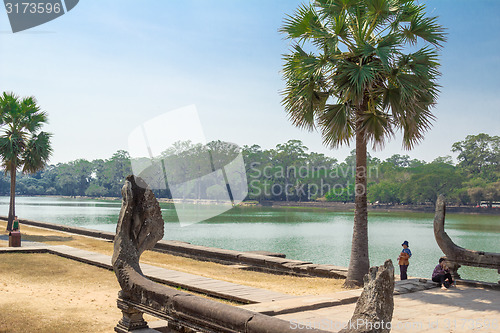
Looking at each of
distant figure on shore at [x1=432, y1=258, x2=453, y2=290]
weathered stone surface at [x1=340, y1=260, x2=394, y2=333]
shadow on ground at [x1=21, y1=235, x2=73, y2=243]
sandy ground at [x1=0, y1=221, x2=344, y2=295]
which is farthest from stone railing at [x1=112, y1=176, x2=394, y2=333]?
shadow on ground at [x1=21, y1=235, x2=73, y2=243]

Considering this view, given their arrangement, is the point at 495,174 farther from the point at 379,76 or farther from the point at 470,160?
the point at 379,76

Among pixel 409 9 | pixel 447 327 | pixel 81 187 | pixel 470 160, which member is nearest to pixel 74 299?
pixel 447 327

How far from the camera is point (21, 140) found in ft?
77.0

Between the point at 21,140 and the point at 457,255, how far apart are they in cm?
2130

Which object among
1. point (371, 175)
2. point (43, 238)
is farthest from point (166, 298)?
point (371, 175)

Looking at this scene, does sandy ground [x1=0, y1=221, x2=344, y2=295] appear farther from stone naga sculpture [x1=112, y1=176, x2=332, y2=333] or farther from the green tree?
the green tree

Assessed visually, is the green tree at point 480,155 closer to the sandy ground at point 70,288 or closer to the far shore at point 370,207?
the far shore at point 370,207

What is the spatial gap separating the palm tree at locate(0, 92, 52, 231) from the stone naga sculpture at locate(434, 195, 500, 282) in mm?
20145

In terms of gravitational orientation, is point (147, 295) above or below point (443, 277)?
above

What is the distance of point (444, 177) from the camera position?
222 ft

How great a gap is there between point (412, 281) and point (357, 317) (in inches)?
278

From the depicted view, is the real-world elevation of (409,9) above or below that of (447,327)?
above

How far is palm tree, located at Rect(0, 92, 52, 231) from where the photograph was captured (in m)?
23.0

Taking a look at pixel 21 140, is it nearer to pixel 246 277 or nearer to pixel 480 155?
pixel 246 277
